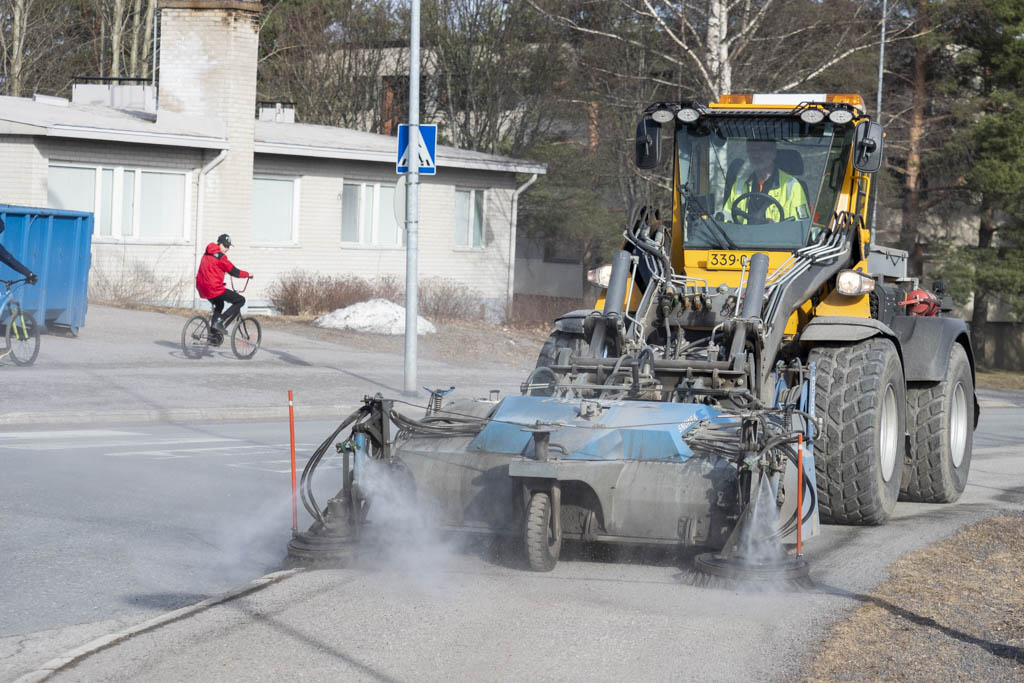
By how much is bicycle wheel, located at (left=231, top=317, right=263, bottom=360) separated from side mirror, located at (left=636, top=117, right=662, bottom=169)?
457 inches

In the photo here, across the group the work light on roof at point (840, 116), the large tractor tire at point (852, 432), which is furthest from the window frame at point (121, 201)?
the large tractor tire at point (852, 432)

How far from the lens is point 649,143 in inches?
438

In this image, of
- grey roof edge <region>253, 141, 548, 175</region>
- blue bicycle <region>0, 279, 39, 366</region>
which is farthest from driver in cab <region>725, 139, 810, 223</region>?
grey roof edge <region>253, 141, 548, 175</region>

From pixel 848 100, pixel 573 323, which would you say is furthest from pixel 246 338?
pixel 848 100

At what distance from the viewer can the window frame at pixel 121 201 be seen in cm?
2867

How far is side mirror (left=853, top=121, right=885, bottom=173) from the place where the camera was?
415 inches

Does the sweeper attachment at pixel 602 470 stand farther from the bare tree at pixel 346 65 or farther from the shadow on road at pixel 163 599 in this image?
the bare tree at pixel 346 65

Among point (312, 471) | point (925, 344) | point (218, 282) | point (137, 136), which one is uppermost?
point (137, 136)

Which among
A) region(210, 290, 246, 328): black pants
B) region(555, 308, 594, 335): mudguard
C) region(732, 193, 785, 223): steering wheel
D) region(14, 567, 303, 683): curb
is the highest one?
region(732, 193, 785, 223): steering wheel

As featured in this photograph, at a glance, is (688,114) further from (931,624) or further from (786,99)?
(931,624)

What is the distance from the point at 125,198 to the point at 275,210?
4.20 metres

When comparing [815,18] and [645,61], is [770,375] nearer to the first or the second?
[815,18]

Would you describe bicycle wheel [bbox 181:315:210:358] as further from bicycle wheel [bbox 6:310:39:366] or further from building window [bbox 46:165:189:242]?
building window [bbox 46:165:189:242]

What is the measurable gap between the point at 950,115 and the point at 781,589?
38091 millimetres
